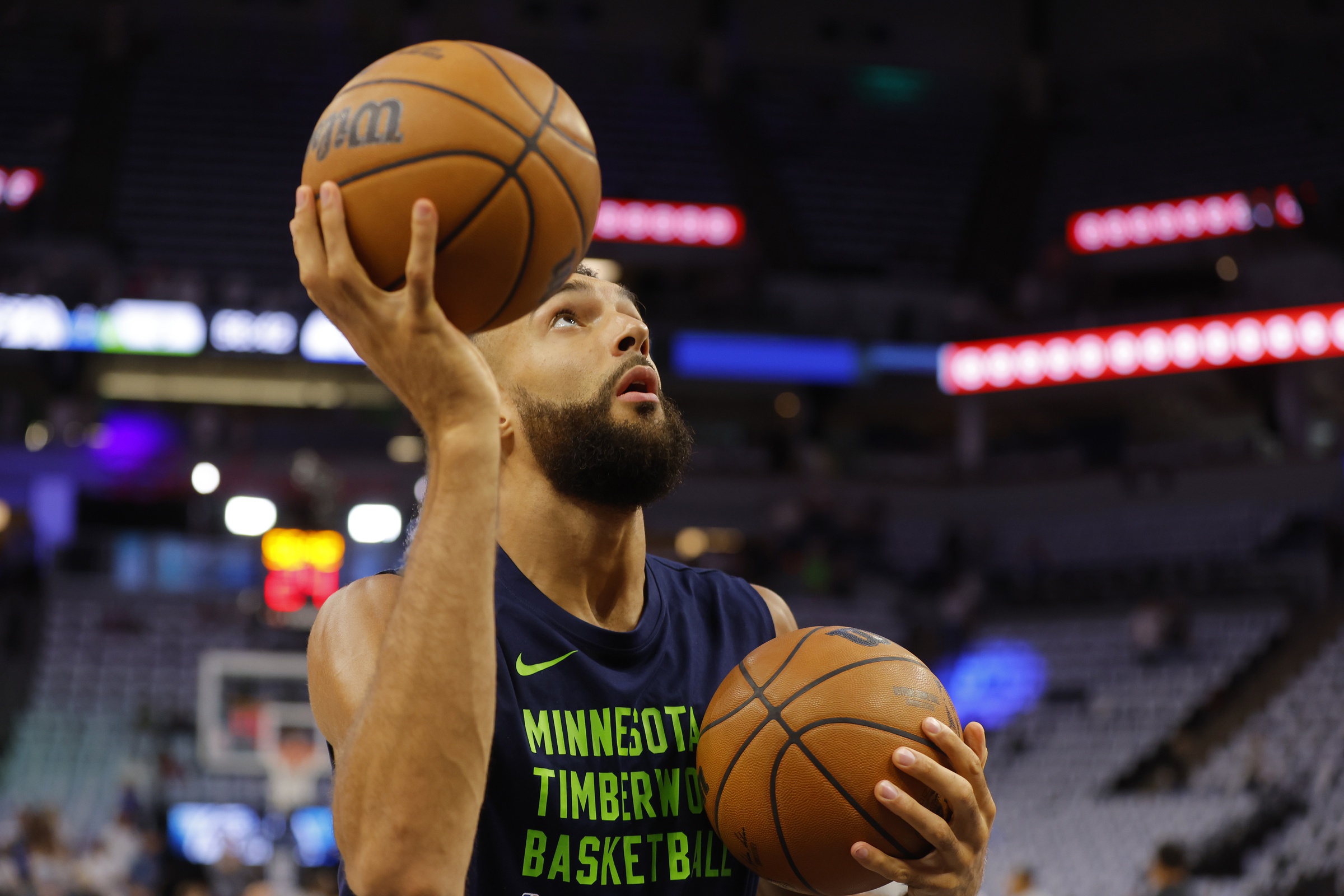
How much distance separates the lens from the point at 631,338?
7.97 ft

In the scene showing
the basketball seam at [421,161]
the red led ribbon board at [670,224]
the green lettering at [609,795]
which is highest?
the basketball seam at [421,161]

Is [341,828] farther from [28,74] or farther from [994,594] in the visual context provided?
[28,74]

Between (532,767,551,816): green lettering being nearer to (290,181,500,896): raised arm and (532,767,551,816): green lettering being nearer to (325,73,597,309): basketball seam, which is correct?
(290,181,500,896): raised arm

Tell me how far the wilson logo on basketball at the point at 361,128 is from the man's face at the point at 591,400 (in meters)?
0.53

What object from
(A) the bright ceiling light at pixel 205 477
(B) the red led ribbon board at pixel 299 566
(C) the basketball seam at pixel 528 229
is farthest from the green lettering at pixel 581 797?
(A) the bright ceiling light at pixel 205 477

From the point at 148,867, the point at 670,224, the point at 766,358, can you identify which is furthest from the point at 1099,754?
the point at 670,224

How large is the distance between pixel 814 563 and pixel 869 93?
1090 centimetres

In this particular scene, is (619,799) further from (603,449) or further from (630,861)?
(603,449)

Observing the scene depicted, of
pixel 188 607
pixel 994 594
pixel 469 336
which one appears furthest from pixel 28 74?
pixel 469 336

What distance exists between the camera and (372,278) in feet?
5.84

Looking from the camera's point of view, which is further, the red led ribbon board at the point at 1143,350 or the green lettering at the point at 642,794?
the red led ribbon board at the point at 1143,350

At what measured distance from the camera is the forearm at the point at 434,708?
1.70m

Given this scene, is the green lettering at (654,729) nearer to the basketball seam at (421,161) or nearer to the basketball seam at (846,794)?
the basketball seam at (846,794)

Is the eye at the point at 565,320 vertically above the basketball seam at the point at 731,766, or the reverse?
the eye at the point at 565,320
